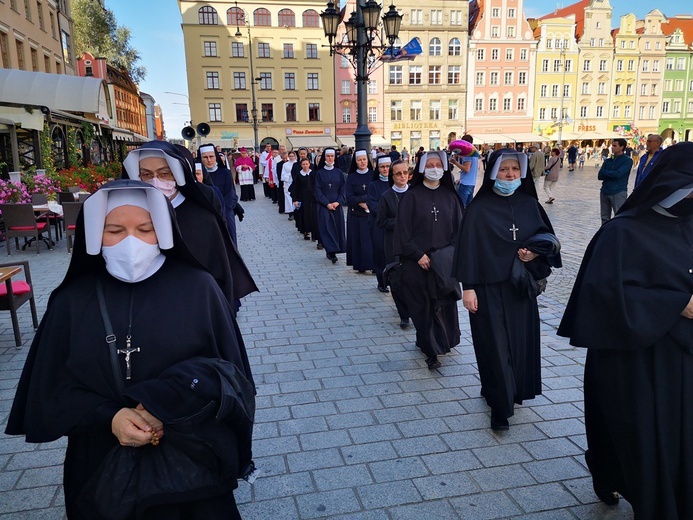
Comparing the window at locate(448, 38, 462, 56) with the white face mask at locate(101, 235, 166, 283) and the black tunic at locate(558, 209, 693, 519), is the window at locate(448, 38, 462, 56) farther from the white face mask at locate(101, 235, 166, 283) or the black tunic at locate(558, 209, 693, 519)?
the white face mask at locate(101, 235, 166, 283)

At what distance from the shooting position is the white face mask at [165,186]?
4.04 m

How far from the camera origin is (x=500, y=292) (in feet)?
13.6

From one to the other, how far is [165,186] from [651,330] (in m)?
3.32

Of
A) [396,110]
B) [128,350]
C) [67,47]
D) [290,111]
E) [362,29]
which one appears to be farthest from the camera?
[396,110]

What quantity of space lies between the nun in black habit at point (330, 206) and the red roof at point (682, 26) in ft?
248

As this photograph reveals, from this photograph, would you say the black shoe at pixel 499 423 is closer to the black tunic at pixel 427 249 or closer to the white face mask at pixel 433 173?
the black tunic at pixel 427 249

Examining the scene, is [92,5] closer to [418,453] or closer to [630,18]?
[418,453]

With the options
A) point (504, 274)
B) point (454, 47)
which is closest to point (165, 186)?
point (504, 274)

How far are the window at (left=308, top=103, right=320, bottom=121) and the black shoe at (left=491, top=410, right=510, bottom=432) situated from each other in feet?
176

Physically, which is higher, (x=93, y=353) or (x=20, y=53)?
(x=20, y=53)

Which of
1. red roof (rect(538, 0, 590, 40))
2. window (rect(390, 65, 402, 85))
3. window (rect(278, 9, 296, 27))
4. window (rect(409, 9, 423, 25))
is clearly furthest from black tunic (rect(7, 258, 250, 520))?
red roof (rect(538, 0, 590, 40))

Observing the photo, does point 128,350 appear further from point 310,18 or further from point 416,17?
point 416,17

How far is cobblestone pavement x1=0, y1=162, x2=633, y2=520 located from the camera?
3312 mm

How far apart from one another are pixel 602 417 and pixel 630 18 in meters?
73.0
